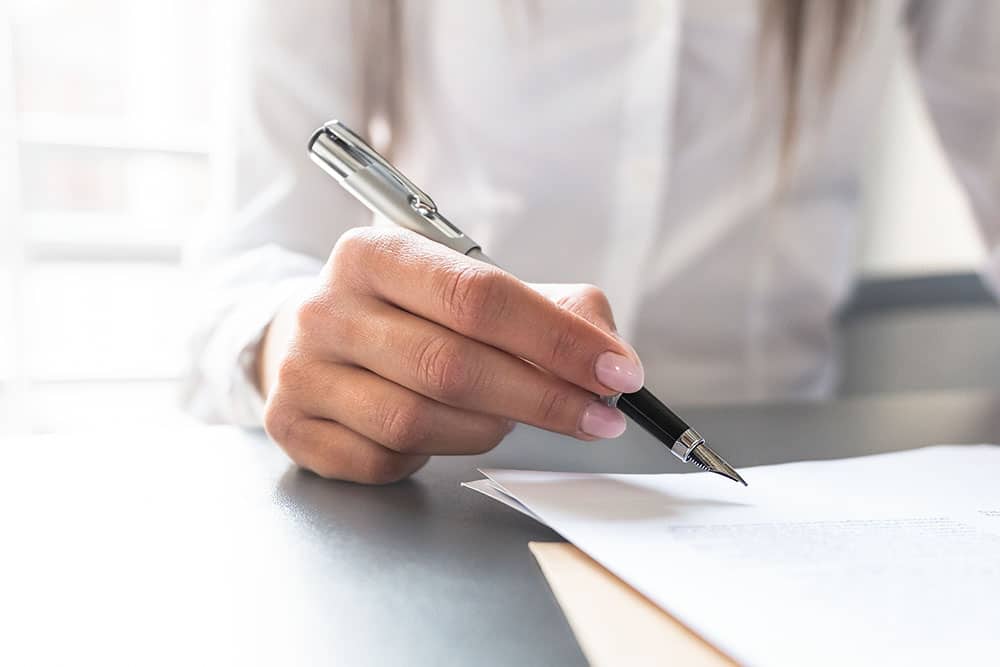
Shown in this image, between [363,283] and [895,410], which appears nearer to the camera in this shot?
[363,283]

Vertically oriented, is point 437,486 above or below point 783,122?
below

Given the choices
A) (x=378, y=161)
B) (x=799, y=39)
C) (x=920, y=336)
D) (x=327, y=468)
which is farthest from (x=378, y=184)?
(x=920, y=336)

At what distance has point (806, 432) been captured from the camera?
44cm

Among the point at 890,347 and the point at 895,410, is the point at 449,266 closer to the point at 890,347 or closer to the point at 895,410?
the point at 895,410

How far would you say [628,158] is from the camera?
0.66 metres

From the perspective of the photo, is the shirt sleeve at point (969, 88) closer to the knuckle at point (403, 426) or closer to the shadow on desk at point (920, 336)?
the shadow on desk at point (920, 336)

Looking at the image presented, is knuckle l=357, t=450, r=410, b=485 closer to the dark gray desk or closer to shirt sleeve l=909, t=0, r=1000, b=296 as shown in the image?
the dark gray desk

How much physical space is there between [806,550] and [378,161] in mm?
205

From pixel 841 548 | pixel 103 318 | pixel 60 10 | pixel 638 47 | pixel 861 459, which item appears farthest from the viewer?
pixel 103 318

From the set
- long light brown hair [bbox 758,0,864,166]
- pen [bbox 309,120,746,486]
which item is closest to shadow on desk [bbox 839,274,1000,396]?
long light brown hair [bbox 758,0,864,166]

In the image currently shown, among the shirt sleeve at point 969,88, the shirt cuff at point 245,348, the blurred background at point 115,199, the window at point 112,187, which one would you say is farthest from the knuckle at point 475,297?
the window at point 112,187

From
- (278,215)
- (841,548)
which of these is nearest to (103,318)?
(278,215)

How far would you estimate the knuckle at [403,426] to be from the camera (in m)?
0.31

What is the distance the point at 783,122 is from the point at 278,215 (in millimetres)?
399
